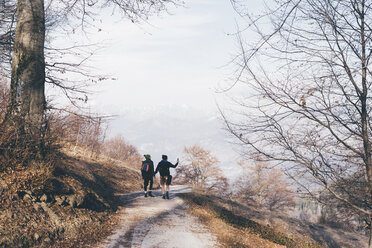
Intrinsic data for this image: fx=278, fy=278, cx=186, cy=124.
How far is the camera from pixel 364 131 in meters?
6.91

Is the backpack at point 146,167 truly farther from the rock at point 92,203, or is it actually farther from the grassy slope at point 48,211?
the grassy slope at point 48,211

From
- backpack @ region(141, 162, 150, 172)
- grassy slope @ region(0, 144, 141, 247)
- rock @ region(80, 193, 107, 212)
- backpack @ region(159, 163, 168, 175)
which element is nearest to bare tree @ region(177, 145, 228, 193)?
backpack @ region(159, 163, 168, 175)

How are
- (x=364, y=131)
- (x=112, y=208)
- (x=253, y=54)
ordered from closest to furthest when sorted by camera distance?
(x=253, y=54) < (x=364, y=131) < (x=112, y=208)

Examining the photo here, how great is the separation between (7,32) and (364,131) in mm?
11571

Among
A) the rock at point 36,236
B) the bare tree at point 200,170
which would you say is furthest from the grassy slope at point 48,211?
the bare tree at point 200,170

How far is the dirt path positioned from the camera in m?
6.84

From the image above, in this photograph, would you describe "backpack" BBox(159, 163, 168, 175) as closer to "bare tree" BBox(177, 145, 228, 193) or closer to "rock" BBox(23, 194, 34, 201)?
"rock" BBox(23, 194, 34, 201)

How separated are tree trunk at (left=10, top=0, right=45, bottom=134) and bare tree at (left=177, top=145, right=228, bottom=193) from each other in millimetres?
42141

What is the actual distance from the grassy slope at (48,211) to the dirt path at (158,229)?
517mm

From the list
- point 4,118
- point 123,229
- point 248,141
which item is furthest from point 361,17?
point 4,118

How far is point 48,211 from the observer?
6586 millimetres

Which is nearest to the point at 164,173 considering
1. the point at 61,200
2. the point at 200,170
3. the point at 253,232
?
the point at 253,232

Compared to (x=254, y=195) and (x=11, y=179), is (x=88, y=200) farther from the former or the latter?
(x=254, y=195)

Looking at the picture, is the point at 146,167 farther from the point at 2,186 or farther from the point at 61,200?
the point at 2,186
